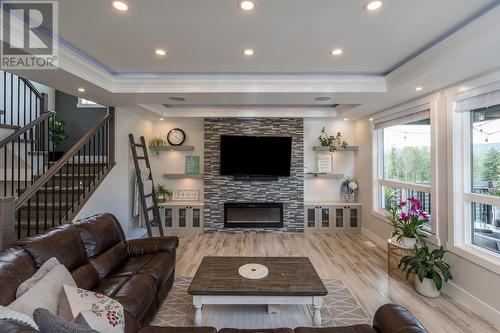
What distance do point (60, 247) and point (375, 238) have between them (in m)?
5.01

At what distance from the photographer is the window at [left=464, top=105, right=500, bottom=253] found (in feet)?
9.00

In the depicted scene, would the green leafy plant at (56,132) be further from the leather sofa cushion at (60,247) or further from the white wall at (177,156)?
the leather sofa cushion at (60,247)

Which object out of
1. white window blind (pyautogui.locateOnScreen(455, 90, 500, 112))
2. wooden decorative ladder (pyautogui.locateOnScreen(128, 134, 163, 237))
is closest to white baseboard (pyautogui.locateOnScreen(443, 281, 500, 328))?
white window blind (pyautogui.locateOnScreen(455, 90, 500, 112))

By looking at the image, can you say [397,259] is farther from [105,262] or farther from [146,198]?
[146,198]

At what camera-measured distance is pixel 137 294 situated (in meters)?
2.09

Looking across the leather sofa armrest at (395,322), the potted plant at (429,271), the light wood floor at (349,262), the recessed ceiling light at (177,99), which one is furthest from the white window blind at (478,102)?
the recessed ceiling light at (177,99)

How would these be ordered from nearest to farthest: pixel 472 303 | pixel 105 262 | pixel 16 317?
pixel 16 317, pixel 105 262, pixel 472 303

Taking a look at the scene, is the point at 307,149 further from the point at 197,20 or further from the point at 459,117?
the point at 197,20

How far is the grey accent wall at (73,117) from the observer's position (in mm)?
5840

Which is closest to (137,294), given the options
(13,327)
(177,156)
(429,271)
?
(13,327)

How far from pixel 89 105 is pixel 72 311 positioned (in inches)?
221

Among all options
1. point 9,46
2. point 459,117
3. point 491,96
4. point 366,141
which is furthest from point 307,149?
point 9,46

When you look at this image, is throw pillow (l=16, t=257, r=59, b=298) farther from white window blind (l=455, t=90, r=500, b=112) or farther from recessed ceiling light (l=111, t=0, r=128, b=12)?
white window blind (l=455, t=90, r=500, b=112)

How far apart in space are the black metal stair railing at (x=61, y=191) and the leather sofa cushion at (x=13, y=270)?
2.85 feet
